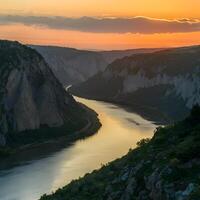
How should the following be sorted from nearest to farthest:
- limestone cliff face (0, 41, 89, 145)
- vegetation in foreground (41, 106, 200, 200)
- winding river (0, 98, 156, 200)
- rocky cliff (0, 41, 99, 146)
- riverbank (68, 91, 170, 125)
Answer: vegetation in foreground (41, 106, 200, 200) → winding river (0, 98, 156, 200) → rocky cliff (0, 41, 99, 146) → limestone cliff face (0, 41, 89, 145) → riverbank (68, 91, 170, 125)

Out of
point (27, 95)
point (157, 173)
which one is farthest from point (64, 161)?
point (157, 173)

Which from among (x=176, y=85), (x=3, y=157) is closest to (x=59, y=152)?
(x=3, y=157)

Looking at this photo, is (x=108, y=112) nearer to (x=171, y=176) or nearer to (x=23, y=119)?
(x=23, y=119)

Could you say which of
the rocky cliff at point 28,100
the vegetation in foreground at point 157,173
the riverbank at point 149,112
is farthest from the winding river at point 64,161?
the vegetation in foreground at point 157,173

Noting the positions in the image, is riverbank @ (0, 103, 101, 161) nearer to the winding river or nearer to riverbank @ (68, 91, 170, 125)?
the winding river

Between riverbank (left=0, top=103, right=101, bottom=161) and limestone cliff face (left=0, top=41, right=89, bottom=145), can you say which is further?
limestone cliff face (left=0, top=41, right=89, bottom=145)

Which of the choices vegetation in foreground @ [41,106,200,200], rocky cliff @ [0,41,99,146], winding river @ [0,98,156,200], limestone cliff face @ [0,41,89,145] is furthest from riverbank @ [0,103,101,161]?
vegetation in foreground @ [41,106,200,200]
